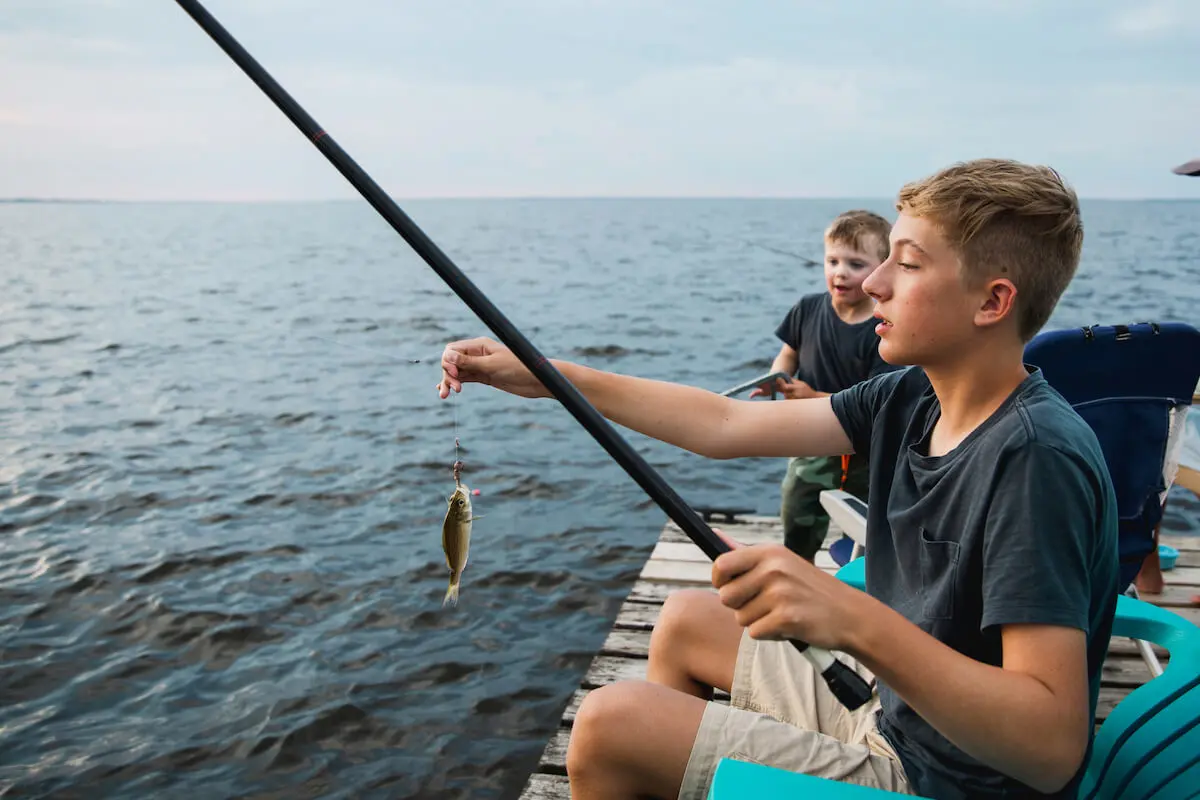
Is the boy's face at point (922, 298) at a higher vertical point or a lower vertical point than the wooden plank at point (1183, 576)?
higher

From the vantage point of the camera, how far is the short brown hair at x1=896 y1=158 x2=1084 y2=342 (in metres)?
1.74

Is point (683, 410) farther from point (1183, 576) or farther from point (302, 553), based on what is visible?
point (302, 553)

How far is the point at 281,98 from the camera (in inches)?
81.6

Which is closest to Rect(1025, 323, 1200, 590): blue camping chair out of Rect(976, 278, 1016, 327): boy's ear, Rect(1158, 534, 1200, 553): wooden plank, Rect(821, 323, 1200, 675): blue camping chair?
Rect(821, 323, 1200, 675): blue camping chair

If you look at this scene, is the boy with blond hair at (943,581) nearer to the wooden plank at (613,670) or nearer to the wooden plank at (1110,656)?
the wooden plank at (613,670)

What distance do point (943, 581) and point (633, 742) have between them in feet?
2.10

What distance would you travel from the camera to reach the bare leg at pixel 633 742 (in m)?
1.85

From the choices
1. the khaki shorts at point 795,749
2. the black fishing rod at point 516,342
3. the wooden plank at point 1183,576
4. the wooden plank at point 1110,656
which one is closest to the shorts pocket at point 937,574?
the black fishing rod at point 516,342

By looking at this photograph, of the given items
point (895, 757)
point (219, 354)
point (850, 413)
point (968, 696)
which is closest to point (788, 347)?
point (850, 413)

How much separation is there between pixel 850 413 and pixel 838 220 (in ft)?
8.25

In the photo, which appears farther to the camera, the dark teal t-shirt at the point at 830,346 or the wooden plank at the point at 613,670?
the dark teal t-shirt at the point at 830,346

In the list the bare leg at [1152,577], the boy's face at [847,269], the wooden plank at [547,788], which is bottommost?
the wooden plank at [547,788]

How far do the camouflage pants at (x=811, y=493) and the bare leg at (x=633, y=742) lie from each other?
2619 mm

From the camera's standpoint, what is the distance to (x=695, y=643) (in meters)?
2.32
